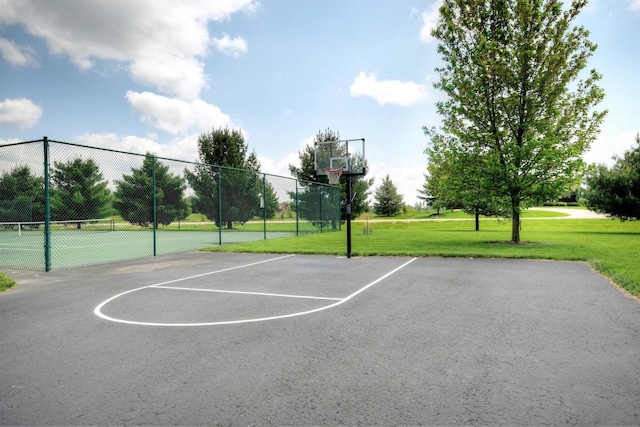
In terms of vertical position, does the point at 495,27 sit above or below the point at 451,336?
above

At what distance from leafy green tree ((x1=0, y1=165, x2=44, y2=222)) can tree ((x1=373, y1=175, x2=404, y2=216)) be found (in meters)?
40.3

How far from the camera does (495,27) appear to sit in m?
15.1

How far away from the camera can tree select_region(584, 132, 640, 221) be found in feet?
77.2

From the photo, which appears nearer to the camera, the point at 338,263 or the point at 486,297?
the point at 486,297

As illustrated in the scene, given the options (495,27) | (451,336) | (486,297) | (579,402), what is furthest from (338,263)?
(495,27)

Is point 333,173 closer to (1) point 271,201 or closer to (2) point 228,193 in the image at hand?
(1) point 271,201

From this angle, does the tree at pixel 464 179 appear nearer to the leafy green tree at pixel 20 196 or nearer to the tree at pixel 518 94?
the tree at pixel 518 94

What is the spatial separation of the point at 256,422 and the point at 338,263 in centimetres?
801

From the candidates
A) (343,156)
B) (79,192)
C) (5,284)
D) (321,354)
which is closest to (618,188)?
(343,156)

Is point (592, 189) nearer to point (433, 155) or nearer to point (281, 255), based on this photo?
point (433, 155)

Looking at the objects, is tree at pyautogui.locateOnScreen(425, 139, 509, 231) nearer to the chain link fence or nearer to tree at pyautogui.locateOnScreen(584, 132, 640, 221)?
the chain link fence

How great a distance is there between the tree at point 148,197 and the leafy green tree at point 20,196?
5023 mm

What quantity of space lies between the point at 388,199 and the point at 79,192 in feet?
133

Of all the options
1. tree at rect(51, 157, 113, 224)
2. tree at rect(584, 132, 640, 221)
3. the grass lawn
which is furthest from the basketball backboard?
tree at rect(584, 132, 640, 221)
